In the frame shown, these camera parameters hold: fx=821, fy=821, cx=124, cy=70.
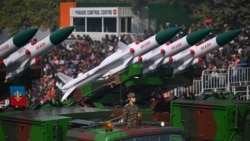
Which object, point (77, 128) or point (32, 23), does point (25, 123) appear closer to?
point (77, 128)

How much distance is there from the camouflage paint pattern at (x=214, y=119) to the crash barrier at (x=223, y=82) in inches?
346

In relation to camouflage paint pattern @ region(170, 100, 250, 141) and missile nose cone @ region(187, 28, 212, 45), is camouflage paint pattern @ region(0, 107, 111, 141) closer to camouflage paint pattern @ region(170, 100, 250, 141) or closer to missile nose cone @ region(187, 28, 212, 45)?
camouflage paint pattern @ region(170, 100, 250, 141)

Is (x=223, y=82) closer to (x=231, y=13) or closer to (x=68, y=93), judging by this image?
(x=68, y=93)

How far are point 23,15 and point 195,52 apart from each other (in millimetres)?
19292

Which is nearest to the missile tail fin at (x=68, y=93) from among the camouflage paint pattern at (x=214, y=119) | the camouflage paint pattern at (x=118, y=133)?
the camouflage paint pattern at (x=214, y=119)

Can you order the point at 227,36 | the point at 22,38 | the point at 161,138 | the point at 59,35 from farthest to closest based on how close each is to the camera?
the point at 227,36
the point at 59,35
the point at 22,38
the point at 161,138

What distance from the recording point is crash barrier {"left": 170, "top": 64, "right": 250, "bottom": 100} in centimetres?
2389

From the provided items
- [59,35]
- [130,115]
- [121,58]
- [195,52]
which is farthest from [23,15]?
[130,115]

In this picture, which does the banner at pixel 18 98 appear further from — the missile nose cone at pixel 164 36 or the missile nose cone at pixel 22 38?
the missile nose cone at pixel 164 36

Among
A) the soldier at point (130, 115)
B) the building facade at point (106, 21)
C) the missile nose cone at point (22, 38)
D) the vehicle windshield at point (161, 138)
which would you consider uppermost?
the building facade at point (106, 21)

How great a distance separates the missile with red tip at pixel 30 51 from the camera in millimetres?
19734

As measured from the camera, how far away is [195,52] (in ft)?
73.7

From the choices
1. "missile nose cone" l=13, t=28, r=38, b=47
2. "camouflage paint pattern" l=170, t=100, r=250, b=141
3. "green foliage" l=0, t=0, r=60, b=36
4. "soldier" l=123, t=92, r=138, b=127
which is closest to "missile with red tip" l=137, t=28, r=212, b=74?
"missile nose cone" l=13, t=28, r=38, b=47

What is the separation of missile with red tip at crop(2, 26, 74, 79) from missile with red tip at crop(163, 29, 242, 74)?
3275 millimetres
